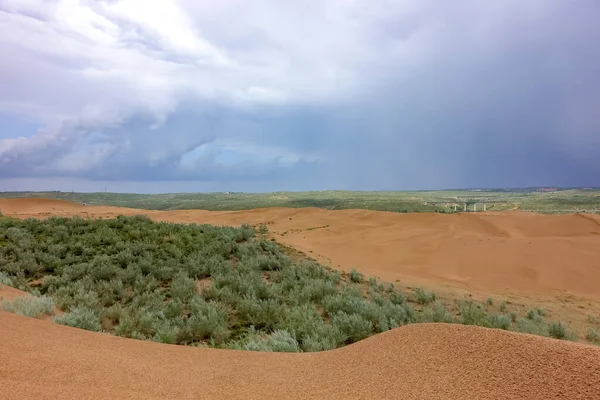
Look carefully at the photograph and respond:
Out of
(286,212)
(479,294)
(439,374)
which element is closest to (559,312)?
(479,294)

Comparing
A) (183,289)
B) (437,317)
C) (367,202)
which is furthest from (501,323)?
(367,202)

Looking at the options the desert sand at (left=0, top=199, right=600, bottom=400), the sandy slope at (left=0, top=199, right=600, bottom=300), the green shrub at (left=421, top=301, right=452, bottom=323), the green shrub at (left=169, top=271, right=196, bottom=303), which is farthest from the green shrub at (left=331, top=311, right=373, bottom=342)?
the sandy slope at (left=0, top=199, right=600, bottom=300)

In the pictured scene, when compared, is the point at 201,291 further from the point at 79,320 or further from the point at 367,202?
the point at 367,202

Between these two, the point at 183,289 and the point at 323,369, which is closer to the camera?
the point at 323,369

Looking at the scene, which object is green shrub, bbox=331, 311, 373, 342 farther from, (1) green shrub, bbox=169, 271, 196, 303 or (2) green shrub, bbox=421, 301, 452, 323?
(1) green shrub, bbox=169, 271, 196, 303

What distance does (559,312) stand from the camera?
921cm

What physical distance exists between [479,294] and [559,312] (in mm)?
1930

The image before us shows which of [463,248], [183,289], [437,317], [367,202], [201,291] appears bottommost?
[437,317]

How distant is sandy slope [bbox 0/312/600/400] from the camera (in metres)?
2.57

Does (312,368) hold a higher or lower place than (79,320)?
higher

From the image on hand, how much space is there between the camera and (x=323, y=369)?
344 centimetres

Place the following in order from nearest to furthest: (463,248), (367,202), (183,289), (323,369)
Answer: (323,369)
(183,289)
(463,248)
(367,202)

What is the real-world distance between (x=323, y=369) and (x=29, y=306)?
449 cm

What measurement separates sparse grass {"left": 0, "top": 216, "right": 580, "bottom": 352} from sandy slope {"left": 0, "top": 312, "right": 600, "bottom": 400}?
1.23 m
